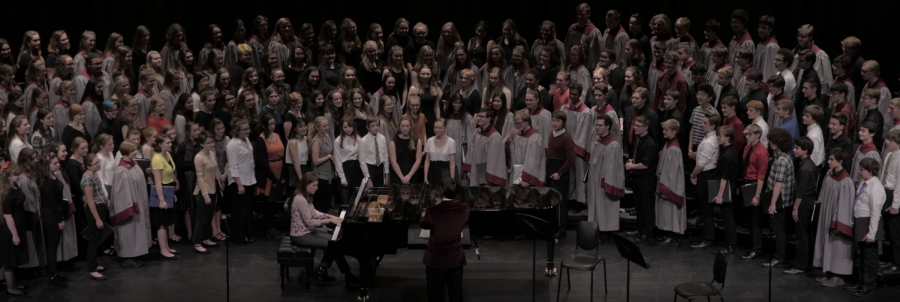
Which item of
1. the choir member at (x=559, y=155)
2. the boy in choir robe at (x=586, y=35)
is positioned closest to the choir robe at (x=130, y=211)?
the choir member at (x=559, y=155)

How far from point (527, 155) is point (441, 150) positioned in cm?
91

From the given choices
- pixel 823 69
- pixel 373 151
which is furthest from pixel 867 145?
pixel 373 151

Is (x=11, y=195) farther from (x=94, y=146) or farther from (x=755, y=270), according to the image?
(x=755, y=270)

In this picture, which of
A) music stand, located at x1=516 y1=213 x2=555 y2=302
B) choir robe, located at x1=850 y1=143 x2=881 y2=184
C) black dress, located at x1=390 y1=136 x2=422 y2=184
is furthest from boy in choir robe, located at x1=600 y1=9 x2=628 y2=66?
music stand, located at x1=516 y1=213 x2=555 y2=302

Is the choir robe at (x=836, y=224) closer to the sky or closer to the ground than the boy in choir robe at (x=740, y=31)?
closer to the ground

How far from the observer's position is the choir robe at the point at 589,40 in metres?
12.3

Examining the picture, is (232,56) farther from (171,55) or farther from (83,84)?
(83,84)

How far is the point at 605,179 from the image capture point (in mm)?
10062

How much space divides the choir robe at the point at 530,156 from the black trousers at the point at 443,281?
2.60 meters

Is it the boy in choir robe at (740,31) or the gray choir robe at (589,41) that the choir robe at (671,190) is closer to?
the boy in choir robe at (740,31)

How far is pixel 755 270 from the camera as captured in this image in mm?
9211

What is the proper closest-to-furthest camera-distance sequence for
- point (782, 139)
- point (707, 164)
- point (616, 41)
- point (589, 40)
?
point (782, 139)
point (707, 164)
point (616, 41)
point (589, 40)

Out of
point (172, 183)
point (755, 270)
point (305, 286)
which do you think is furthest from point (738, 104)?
point (172, 183)

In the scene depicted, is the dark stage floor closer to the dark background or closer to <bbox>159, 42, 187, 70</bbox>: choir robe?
<bbox>159, 42, 187, 70</bbox>: choir robe
